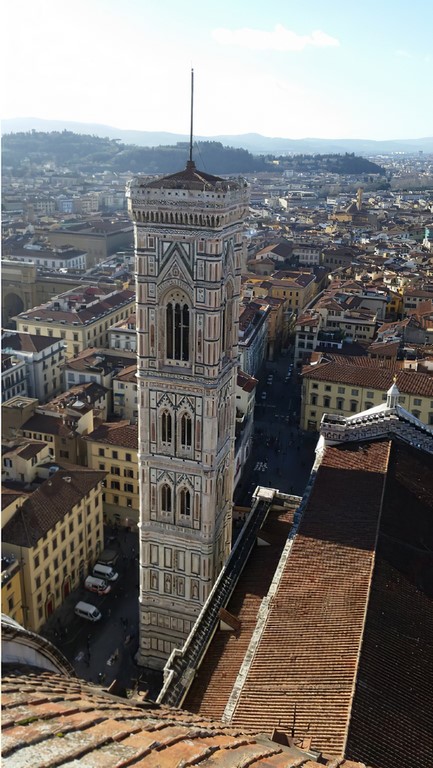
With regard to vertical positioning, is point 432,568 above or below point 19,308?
above

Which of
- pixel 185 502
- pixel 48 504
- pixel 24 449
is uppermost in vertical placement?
pixel 185 502

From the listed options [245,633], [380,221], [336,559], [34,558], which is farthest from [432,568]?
[380,221]

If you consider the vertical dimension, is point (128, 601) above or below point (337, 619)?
below

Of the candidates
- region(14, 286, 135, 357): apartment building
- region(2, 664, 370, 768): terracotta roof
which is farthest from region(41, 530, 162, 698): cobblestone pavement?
region(14, 286, 135, 357): apartment building

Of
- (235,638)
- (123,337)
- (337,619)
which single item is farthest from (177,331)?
(123,337)

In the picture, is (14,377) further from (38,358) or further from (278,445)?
(278,445)

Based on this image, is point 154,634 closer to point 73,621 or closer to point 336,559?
point 73,621

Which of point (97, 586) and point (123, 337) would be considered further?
point (123, 337)
